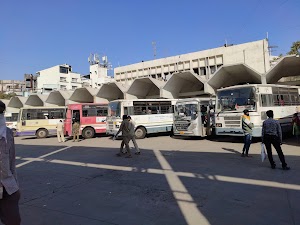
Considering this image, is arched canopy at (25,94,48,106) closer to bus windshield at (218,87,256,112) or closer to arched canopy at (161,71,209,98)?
arched canopy at (161,71,209,98)

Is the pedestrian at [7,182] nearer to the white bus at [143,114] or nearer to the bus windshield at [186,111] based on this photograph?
the bus windshield at [186,111]

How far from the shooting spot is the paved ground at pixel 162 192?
13.7 feet

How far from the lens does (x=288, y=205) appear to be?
14.8 feet

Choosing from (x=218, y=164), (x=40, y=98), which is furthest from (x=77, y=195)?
(x=40, y=98)

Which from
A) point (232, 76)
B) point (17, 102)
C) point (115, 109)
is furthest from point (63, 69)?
point (115, 109)

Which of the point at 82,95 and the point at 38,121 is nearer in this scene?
the point at 38,121

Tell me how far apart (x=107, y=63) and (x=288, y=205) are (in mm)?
67212

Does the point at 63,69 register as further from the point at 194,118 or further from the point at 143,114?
the point at 194,118

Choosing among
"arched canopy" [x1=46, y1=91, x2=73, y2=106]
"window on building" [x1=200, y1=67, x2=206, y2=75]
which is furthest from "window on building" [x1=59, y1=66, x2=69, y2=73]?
"window on building" [x1=200, y1=67, x2=206, y2=75]

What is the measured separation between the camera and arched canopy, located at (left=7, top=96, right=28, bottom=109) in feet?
129

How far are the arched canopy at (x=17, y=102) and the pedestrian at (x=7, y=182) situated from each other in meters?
40.4

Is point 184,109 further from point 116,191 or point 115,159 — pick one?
point 116,191

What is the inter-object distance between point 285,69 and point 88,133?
667 inches

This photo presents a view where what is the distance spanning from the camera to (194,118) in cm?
1493
